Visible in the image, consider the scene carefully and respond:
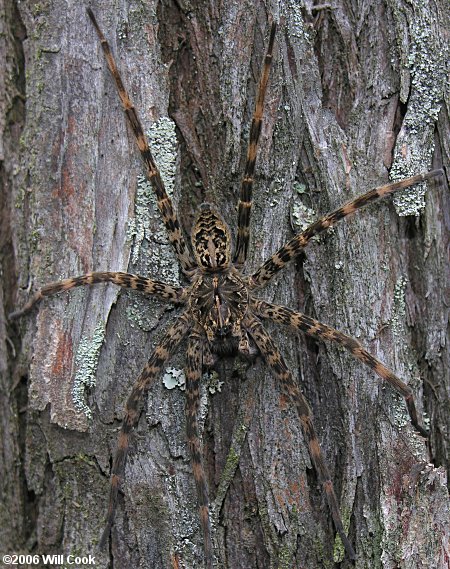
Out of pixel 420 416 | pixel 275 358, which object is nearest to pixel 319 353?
pixel 275 358

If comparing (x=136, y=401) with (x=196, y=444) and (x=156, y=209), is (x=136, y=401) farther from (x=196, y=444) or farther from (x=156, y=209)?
(x=156, y=209)

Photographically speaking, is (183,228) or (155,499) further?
(183,228)

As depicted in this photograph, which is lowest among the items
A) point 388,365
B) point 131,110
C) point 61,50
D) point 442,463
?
point 442,463

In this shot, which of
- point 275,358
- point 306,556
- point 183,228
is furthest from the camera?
point 183,228

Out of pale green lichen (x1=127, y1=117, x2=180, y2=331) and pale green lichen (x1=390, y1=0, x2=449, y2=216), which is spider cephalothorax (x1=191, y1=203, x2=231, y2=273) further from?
pale green lichen (x1=390, y1=0, x2=449, y2=216)

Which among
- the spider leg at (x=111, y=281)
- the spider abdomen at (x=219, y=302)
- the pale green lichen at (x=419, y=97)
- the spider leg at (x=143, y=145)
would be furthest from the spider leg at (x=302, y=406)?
the pale green lichen at (x=419, y=97)

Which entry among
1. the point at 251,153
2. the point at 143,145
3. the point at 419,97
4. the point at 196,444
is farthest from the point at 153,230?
the point at 419,97

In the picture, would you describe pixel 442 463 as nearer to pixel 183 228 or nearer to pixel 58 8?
pixel 183 228

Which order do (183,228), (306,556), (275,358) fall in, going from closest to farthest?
(306,556)
(275,358)
(183,228)
